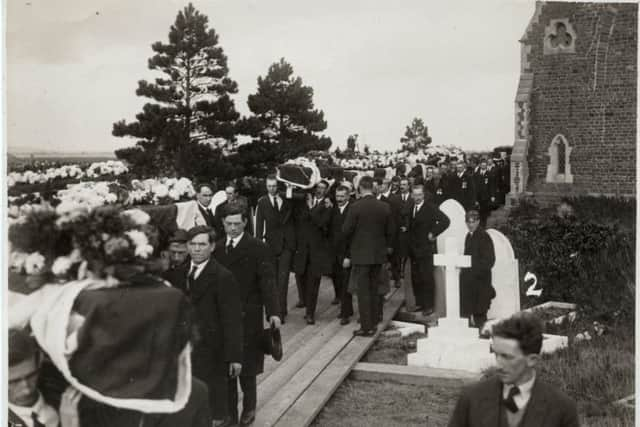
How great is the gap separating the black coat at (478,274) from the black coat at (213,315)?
10.5ft

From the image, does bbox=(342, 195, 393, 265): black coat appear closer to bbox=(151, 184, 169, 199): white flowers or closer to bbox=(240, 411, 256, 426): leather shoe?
bbox=(151, 184, 169, 199): white flowers

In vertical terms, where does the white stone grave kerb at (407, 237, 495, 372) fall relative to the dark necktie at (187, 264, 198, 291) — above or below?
below

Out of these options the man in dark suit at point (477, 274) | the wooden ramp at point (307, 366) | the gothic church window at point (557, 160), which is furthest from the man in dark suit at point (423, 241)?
the gothic church window at point (557, 160)

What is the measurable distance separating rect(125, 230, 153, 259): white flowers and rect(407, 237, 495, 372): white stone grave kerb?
10.6 ft

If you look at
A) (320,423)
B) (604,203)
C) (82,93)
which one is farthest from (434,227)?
(82,93)

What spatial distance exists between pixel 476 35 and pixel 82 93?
318cm

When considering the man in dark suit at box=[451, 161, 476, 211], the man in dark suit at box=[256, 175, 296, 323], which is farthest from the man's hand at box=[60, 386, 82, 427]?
the man in dark suit at box=[451, 161, 476, 211]

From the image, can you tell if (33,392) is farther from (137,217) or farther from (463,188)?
(463,188)

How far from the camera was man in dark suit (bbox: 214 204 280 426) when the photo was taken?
513 cm

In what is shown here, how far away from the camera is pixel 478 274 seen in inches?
286

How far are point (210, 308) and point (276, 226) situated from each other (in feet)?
12.1

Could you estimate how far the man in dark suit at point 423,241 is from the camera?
27.4 feet

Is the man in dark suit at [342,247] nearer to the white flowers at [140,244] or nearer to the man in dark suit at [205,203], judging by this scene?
the man in dark suit at [205,203]

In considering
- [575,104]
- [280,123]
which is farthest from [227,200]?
[575,104]
